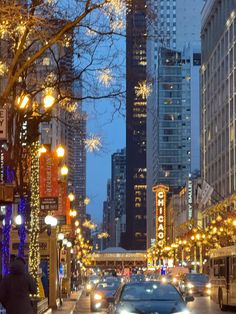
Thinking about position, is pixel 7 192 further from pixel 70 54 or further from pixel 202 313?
pixel 202 313

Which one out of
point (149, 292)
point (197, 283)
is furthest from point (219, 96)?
point (149, 292)

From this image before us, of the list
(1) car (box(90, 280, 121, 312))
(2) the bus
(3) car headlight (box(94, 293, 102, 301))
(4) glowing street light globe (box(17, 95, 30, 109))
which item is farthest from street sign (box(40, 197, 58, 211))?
(2) the bus

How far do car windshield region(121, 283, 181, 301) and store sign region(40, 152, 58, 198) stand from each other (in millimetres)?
13973

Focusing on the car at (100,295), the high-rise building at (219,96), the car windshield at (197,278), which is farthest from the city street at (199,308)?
the high-rise building at (219,96)

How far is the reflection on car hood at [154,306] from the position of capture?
17266 mm

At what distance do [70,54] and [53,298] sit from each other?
1936 cm

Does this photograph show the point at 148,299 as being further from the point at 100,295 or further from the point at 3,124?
the point at 100,295

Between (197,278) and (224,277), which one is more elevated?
(224,277)

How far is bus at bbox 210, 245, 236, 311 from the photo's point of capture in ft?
119

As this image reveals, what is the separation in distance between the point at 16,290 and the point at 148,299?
431 centimetres

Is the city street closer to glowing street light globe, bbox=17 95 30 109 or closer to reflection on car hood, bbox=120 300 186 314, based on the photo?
glowing street light globe, bbox=17 95 30 109

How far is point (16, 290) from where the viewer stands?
14.8 m

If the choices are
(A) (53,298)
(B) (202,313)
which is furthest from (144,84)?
(A) (53,298)

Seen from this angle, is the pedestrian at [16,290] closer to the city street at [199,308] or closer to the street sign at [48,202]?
the street sign at [48,202]
